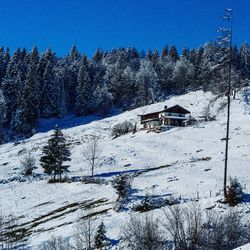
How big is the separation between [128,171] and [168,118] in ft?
131

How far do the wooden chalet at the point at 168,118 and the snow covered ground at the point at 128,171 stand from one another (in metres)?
3.90

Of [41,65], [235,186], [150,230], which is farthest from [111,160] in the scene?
[41,65]

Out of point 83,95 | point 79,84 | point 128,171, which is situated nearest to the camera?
point 128,171

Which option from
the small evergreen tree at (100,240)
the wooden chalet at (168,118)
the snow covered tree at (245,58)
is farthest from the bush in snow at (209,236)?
the snow covered tree at (245,58)

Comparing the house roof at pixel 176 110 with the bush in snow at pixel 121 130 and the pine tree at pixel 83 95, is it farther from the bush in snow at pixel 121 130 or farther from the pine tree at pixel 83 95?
the pine tree at pixel 83 95

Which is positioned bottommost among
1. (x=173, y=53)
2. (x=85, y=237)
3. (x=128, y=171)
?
(x=85, y=237)

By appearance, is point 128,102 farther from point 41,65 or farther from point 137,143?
point 137,143

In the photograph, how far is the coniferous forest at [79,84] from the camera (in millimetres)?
113938

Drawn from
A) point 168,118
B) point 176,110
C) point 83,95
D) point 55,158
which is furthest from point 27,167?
point 83,95

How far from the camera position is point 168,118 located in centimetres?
9462

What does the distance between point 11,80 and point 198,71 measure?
63275 mm

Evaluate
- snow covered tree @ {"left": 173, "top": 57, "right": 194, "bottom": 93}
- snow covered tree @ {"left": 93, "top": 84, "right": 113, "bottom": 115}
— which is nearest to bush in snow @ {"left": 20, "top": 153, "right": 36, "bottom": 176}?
snow covered tree @ {"left": 93, "top": 84, "right": 113, "bottom": 115}

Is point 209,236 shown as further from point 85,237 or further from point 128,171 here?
point 128,171

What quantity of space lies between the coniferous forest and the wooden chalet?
594 inches
